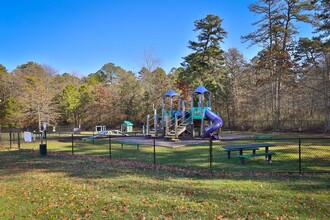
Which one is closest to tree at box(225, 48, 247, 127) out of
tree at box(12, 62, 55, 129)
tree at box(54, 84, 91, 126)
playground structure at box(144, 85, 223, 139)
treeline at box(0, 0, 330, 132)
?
treeline at box(0, 0, 330, 132)

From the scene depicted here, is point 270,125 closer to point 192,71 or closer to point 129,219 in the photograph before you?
point 192,71

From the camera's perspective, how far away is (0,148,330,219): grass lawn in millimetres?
4855

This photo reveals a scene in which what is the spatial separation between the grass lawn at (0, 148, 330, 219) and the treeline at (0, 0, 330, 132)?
2098cm

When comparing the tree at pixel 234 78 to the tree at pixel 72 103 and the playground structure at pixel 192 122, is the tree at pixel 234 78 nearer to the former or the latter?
the playground structure at pixel 192 122

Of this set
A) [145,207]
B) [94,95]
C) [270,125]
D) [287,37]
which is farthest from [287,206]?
[94,95]

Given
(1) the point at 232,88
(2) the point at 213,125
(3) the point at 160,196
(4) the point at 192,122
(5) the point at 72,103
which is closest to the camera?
(3) the point at 160,196

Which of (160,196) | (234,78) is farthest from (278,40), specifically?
(160,196)

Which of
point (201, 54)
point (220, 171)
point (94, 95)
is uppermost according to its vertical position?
point (201, 54)

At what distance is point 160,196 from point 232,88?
32692mm

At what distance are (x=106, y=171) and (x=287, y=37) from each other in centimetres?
3136

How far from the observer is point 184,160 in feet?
38.9

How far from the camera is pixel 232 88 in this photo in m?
36.7

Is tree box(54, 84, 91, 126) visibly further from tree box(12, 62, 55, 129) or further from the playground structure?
the playground structure

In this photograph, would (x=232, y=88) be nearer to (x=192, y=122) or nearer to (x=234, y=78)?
(x=234, y=78)
